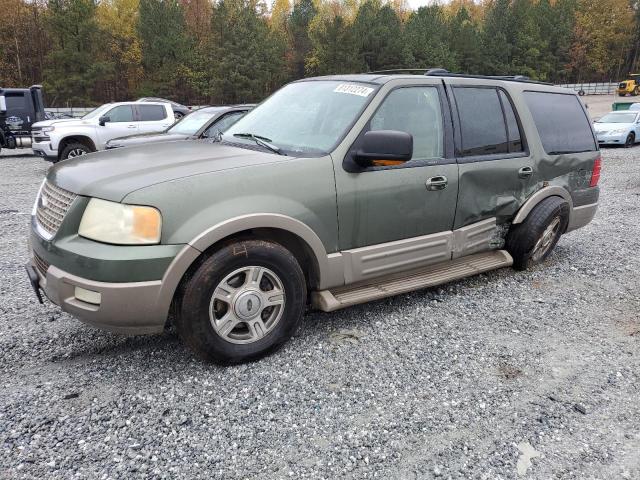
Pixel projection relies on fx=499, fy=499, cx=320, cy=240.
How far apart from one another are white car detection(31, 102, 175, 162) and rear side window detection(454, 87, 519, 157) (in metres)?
10.7

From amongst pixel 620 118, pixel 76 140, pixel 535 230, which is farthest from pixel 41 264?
pixel 620 118

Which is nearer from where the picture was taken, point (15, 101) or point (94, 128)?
point (94, 128)

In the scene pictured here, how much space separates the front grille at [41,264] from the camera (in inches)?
115

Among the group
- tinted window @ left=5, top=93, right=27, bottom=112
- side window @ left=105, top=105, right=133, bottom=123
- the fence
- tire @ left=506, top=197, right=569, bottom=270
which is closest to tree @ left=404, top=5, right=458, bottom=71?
the fence

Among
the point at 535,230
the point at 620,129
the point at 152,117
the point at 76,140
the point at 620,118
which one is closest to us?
the point at 535,230

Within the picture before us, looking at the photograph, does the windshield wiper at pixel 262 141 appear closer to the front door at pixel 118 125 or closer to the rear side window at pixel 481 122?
the rear side window at pixel 481 122

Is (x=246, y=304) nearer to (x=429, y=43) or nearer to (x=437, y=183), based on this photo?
(x=437, y=183)

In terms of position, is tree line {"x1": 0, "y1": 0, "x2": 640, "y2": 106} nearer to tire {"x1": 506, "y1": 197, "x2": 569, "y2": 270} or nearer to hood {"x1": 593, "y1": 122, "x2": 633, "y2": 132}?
hood {"x1": 593, "y1": 122, "x2": 633, "y2": 132}

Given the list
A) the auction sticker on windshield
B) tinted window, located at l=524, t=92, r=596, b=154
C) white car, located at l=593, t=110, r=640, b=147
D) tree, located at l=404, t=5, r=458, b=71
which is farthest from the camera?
tree, located at l=404, t=5, r=458, b=71

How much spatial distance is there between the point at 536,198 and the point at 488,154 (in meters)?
0.80

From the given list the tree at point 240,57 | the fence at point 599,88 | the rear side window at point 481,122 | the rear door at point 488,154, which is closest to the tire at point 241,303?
the rear door at point 488,154

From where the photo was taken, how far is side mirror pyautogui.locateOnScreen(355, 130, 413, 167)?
321 centimetres

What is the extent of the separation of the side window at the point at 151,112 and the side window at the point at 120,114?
281mm

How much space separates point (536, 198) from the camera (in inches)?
183
